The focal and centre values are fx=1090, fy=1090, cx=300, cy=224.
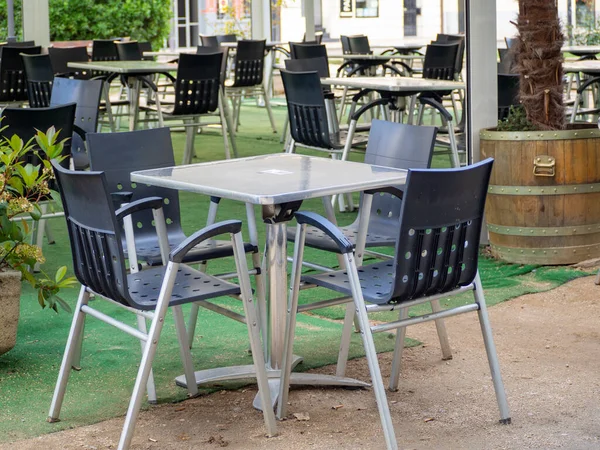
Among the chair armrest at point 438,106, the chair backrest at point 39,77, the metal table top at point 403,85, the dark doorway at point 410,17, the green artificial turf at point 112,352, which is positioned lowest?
the green artificial turf at point 112,352

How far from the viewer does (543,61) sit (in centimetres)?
561

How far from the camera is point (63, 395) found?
11.3 feet

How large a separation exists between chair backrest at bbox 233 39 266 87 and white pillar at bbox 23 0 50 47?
173cm


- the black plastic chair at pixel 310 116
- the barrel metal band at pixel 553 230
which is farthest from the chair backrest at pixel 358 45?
the barrel metal band at pixel 553 230

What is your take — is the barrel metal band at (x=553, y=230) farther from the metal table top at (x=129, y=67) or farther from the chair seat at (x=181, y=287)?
the metal table top at (x=129, y=67)

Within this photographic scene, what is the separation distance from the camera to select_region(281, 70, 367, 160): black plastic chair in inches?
250

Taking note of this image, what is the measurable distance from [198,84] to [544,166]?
133 inches

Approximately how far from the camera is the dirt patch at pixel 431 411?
3.28m

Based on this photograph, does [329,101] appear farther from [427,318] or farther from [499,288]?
[427,318]

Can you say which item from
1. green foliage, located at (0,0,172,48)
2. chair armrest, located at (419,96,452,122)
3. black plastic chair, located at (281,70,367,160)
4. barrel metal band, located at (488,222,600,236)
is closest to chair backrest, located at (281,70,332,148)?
black plastic chair, located at (281,70,367,160)

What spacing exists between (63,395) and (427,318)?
118 cm

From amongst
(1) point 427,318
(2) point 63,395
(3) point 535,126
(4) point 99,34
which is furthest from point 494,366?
(4) point 99,34

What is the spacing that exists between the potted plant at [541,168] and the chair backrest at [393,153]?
1395mm

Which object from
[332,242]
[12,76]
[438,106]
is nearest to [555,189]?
[438,106]
